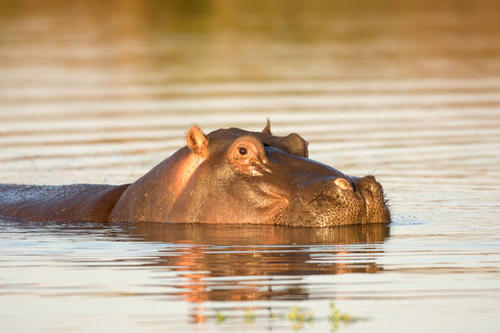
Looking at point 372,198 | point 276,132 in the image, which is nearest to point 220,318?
point 372,198

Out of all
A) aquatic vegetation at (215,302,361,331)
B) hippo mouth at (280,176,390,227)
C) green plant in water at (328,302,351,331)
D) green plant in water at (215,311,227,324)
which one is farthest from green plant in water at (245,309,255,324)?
hippo mouth at (280,176,390,227)

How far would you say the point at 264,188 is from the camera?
37.6 feet

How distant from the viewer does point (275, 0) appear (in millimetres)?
59594

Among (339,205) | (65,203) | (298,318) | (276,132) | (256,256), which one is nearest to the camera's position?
(298,318)

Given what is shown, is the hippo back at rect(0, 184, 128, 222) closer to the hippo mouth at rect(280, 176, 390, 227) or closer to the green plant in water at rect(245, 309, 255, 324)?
the hippo mouth at rect(280, 176, 390, 227)

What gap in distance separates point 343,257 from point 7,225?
4.03 m

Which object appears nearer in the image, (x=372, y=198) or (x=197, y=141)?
(x=372, y=198)

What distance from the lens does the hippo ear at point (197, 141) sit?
1170cm

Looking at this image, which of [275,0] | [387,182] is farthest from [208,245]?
[275,0]

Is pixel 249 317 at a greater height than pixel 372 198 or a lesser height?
lesser

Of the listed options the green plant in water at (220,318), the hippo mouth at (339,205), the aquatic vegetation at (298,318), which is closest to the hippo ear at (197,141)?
the hippo mouth at (339,205)

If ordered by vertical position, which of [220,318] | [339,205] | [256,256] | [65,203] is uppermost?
[65,203]

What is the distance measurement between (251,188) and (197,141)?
71 centimetres

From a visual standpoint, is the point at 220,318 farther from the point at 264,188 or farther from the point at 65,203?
the point at 65,203
